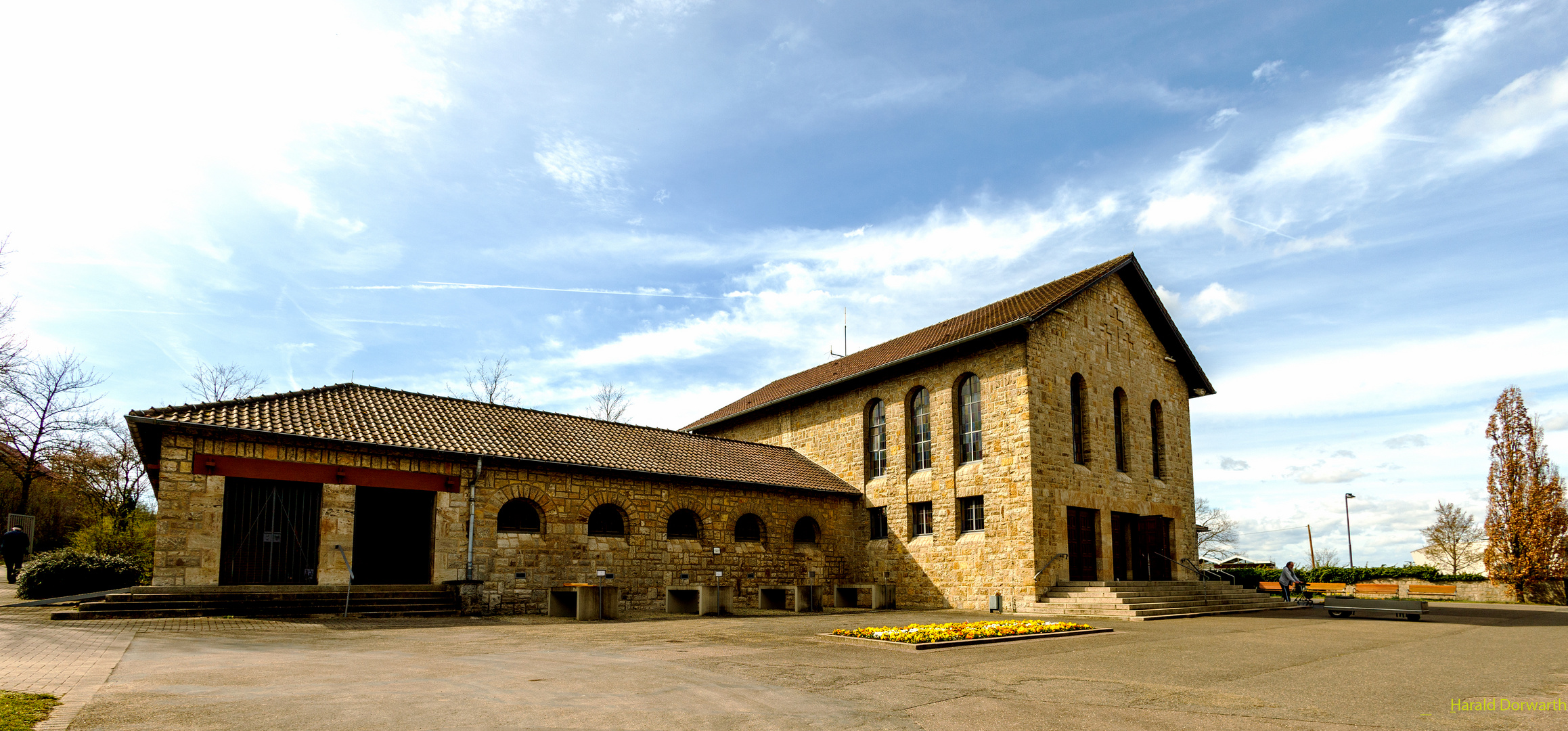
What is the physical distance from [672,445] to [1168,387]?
589 inches

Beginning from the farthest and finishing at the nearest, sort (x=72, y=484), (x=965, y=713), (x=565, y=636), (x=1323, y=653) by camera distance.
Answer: (x=72, y=484) → (x=565, y=636) → (x=1323, y=653) → (x=965, y=713)

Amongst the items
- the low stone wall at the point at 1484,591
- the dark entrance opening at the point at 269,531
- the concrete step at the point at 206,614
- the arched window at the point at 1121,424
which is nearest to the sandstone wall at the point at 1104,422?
the arched window at the point at 1121,424

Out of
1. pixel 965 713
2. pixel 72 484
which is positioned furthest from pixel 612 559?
pixel 72 484

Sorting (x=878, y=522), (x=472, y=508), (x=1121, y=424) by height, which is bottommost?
(x=878, y=522)

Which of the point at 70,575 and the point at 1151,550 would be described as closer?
the point at 70,575

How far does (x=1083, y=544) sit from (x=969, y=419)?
422 cm

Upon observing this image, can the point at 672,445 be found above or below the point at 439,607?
above

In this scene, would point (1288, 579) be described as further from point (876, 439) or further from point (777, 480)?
point (777, 480)

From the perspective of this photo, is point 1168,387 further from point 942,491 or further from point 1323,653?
point 1323,653

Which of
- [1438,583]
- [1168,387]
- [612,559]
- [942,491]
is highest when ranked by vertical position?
[1168,387]

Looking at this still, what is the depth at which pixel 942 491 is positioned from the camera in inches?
888

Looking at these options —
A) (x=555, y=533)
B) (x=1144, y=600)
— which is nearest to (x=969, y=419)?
(x=1144, y=600)

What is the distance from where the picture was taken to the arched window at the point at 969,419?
73.0ft

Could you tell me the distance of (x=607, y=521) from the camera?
20.3 metres
